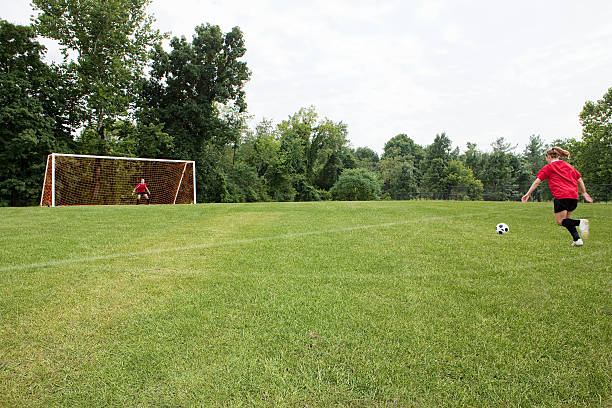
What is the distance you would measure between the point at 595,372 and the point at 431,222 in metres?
7.24

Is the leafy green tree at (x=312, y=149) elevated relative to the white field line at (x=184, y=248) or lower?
elevated

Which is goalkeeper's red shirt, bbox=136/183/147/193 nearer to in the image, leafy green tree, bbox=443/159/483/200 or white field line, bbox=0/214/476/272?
white field line, bbox=0/214/476/272

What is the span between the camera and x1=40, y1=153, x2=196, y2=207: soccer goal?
17.8 metres

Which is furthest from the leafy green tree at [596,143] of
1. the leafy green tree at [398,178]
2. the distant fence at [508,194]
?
the leafy green tree at [398,178]

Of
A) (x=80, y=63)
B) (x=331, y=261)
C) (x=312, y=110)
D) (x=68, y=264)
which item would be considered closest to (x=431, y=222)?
(x=331, y=261)

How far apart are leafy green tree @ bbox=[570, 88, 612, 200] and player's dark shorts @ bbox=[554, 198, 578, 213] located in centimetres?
3913

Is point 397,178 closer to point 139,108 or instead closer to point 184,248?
point 139,108

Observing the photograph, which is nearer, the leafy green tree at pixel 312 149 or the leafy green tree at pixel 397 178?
the leafy green tree at pixel 312 149

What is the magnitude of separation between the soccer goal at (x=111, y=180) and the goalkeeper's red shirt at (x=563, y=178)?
1645 cm

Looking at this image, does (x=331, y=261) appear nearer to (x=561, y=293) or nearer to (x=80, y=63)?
(x=561, y=293)

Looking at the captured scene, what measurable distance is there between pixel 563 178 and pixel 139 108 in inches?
1174

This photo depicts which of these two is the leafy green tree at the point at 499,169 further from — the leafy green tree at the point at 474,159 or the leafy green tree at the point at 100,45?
the leafy green tree at the point at 100,45

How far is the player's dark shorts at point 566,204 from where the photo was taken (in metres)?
6.09

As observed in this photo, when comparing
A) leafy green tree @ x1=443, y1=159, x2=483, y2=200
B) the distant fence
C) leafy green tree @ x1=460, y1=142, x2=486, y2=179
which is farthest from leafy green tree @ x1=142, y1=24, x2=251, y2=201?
leafy green tree @ x1=460, y1=142, x2=486, y2=179
